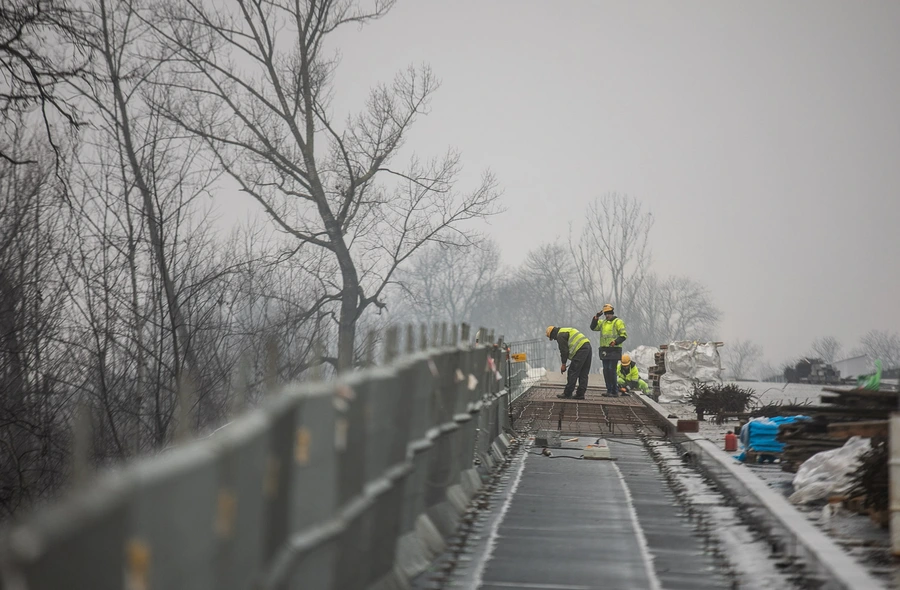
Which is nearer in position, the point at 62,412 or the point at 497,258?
the point at 62,412

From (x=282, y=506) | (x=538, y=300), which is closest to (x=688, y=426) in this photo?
(x=282, y=506)

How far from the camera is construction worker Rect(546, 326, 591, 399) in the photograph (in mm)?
22938

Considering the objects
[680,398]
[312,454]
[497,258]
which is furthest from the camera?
[497,258]

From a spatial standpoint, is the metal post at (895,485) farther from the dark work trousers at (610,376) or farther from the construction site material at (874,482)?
the dark work trousers at (610,376)

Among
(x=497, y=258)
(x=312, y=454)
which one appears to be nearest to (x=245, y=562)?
(x=312, y=454)

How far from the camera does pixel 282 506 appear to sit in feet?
12.0

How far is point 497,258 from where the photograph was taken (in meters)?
106

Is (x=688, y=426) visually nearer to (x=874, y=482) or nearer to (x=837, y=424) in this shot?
(x=837, y=424)

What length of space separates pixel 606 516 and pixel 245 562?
640 centimetres

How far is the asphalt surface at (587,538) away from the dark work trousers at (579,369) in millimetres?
11072

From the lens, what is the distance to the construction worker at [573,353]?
75.3ft

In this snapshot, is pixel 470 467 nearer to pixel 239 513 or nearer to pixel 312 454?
pixel 312 454

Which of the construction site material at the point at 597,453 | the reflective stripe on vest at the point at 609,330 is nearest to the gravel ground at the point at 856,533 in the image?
the construction site material at the point at 597,453

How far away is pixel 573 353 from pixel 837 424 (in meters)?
14.7
